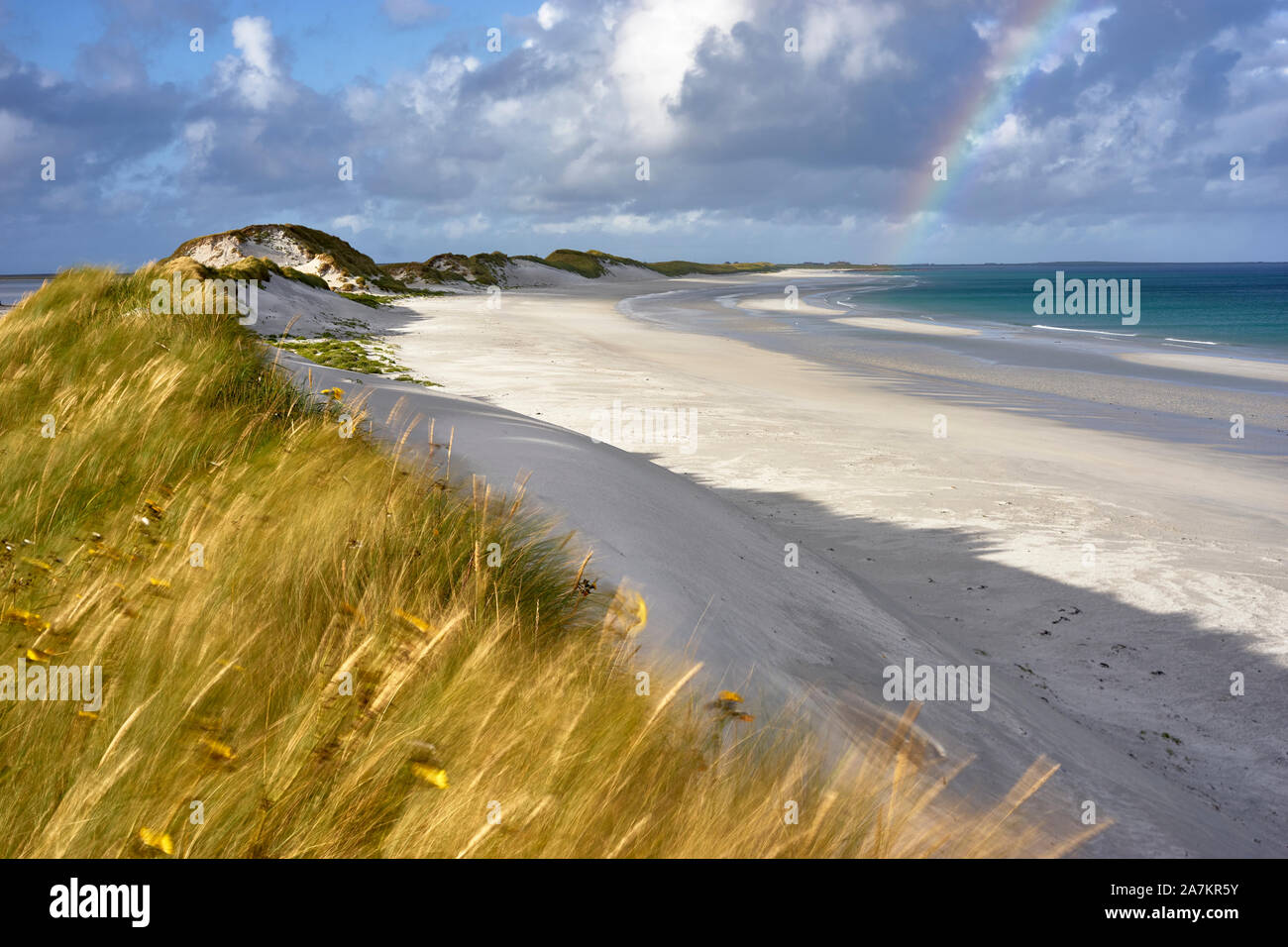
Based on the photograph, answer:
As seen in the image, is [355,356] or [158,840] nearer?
[158,840]

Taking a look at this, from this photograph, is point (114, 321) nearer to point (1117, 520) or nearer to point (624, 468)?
point (624, 468)

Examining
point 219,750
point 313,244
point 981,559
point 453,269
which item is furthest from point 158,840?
point 453,269

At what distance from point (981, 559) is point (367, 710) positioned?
599cm

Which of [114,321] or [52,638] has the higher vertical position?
[114,321]

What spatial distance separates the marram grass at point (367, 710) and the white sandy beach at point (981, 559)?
1.50ft

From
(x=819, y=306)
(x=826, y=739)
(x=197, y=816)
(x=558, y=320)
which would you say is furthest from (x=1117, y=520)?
(x=819, y=306)

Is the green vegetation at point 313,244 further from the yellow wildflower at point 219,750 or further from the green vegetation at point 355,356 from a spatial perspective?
the yellow wildflower at point 219,750

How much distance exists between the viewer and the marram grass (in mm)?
1891

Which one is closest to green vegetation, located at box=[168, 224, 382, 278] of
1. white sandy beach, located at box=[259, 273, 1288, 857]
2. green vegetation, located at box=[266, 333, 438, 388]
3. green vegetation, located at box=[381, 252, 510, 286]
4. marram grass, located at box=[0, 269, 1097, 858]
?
green vegetation, located at box=[381, 252, 510, 286]

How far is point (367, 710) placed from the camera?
2164mm

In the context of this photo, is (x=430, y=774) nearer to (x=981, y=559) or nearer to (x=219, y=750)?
(x=219, y=750)

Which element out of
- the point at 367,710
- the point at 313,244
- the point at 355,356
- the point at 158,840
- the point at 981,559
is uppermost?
the point at 313,244

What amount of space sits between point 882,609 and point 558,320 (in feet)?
88.5
